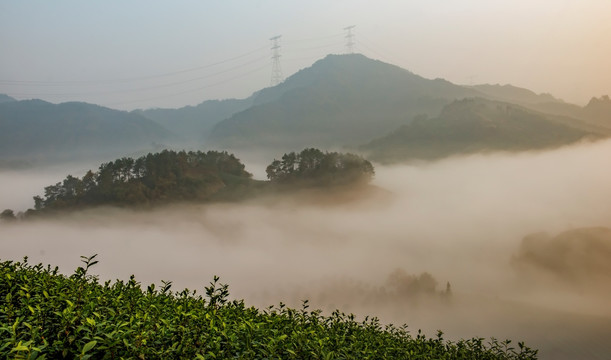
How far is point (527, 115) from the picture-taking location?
174 meters

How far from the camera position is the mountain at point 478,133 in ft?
538

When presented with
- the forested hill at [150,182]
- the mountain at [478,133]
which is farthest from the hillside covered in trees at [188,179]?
the mountain at [478,133]

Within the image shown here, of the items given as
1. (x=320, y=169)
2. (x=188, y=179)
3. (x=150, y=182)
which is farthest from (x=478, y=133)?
(x=150, y=182)

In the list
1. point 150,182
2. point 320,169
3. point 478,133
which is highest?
point 478,133

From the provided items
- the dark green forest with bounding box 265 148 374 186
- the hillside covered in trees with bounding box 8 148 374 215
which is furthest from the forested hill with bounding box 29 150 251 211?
the dark green forest with bounding box 265 148 374 186

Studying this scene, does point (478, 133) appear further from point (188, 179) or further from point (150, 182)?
point (150, 182)

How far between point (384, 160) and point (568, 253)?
301 ft

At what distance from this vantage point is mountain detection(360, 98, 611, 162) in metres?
164

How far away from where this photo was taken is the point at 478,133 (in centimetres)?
17762

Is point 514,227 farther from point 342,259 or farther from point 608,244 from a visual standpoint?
point 342,259

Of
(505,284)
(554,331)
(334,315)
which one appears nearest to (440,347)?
(334,315)

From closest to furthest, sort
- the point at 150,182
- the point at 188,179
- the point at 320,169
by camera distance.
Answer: the point at 150,182, the point at 188,179, the point at 320,169

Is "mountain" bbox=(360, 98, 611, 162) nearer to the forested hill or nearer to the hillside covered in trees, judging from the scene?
the hillside covered in trees

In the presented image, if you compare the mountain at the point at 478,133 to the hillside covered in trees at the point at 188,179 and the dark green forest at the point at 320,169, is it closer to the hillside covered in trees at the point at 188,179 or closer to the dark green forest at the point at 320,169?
the dark green forest at the point at 320,169
